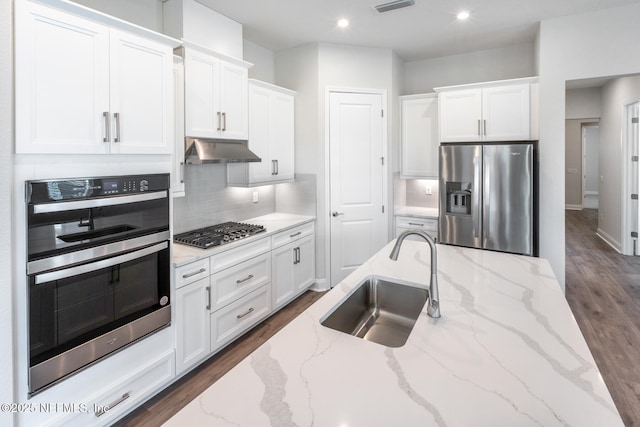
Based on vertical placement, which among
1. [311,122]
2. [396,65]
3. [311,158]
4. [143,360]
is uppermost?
[396,65]

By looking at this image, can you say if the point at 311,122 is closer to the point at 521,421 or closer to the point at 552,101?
the point at 552,101

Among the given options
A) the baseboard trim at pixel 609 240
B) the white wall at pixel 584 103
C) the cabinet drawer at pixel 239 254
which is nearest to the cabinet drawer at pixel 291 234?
the cabinet drawer at pixel 239 254

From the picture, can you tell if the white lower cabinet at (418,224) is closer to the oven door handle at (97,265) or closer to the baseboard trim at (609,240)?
the oven door handle at (97,265)

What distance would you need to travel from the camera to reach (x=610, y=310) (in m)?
3.56

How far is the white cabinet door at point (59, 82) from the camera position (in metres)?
1.60

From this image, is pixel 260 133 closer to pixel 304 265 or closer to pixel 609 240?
pixel 304 265

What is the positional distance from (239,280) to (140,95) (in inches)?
60.7

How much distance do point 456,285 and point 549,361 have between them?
0.68m

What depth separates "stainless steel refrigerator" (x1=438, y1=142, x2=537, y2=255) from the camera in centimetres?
341

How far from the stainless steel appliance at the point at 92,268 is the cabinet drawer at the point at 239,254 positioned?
442mm

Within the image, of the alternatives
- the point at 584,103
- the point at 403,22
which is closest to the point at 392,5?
the point at 403,22

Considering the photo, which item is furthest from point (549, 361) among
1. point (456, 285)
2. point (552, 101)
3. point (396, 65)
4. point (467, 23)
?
point (396, 65)

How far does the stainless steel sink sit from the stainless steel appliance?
1.24 meters

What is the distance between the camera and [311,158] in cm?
A: 408
